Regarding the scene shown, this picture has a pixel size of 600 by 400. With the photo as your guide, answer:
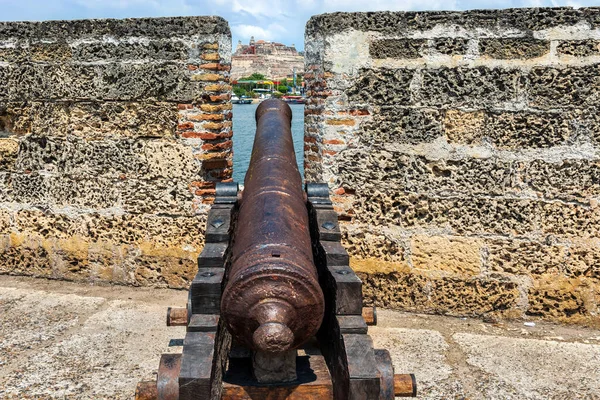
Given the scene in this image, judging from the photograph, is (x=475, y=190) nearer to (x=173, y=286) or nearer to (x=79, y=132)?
(x=173, y=286)

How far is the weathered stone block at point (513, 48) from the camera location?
3121 mm

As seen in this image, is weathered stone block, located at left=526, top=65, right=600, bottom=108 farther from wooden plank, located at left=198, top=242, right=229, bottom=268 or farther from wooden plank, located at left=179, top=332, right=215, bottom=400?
wooden plank, located at left=179, top=332, right=215, bottom=400

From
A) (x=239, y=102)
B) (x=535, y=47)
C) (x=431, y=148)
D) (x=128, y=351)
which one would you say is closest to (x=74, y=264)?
(x=128, y=351)

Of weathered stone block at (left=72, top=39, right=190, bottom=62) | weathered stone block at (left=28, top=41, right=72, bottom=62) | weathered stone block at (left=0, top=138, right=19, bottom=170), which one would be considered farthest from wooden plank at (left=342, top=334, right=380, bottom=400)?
weathered stone block at (left=0, top=138, right=19, bottom=170)

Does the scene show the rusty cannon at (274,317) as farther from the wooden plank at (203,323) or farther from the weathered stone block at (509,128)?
the weathered stone block at (509,128)

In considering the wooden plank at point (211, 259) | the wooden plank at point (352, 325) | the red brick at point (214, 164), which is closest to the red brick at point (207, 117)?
the red brick at point (214, 164)

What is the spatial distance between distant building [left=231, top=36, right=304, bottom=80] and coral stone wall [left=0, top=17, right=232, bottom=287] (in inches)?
3887

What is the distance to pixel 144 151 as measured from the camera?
3729mm

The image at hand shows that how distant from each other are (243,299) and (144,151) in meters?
2.35

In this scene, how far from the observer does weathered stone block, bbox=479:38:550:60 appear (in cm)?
312

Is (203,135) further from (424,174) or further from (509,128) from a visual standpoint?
(509,128)

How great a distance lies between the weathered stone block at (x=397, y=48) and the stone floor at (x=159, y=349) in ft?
4.93

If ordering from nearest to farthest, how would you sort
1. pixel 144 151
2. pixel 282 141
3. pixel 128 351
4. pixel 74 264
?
1. pixel 282 141
2. pixel 128 351
3. pixel 144 151
4. pixel 74 264

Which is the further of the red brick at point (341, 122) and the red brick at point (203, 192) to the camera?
the red brick at point (203, 192)
